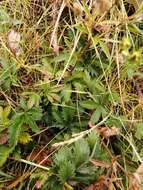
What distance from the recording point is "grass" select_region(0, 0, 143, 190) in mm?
1234

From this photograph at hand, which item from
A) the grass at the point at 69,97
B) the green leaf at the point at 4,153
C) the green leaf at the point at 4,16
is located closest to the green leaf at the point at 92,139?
the grass at the point at 69,97

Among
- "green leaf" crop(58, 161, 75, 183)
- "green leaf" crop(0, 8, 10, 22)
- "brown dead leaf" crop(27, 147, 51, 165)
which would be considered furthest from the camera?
"green leaf" crop(0, 8, 10, 22)

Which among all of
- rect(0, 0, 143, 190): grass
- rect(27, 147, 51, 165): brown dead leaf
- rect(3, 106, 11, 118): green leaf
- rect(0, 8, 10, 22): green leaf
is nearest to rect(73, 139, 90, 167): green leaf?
rect(0, 0, 143, 190): grass

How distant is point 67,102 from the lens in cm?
132

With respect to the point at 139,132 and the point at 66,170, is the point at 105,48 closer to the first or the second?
the point at 139,132

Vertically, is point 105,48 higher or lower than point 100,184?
higher

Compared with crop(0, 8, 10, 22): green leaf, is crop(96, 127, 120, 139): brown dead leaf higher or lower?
lower

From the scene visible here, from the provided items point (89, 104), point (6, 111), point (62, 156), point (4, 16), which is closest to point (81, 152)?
point (62, 156)

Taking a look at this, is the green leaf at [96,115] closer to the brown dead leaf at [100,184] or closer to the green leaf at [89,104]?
the green leaf at [89,104]

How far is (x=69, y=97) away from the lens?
1314 millimetres

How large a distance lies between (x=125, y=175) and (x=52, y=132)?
0.27m

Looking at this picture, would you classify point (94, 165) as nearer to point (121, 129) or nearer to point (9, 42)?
point (121, 129)

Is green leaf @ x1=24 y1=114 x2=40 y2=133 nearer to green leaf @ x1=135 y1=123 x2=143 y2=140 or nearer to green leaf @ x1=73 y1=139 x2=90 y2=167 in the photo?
green leaf @ x1=73 y1=139 x2=90 y2=167

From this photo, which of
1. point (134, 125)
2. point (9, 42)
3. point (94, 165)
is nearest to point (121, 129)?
point (134, 125)
